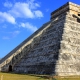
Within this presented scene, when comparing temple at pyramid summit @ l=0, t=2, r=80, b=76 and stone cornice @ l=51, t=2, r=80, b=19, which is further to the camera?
stone cornice @ l=51, t=2, r=80, b=19

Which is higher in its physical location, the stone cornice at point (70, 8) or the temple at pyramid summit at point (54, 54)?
the stone cornice at point (70, 8)

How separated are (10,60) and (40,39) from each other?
4.45 metres

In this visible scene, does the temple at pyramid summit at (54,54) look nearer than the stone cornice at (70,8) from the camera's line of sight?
Yes

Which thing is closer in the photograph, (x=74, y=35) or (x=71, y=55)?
(x=71, y=55)

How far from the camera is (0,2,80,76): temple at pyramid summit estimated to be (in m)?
17.2

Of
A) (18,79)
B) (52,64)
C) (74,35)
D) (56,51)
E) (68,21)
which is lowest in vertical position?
(18,79)

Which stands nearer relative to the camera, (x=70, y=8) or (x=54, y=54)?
(x=54, y=54)

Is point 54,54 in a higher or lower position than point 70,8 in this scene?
lower

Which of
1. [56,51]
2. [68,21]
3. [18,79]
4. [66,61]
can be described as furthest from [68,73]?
[68,21]

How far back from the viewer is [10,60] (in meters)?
24.3

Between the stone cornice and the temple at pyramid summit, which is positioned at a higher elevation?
the stone cornice

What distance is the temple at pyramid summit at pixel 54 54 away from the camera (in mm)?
17203

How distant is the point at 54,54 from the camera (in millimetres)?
18219

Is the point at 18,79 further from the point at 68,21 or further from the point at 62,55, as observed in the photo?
the point at 68,21
